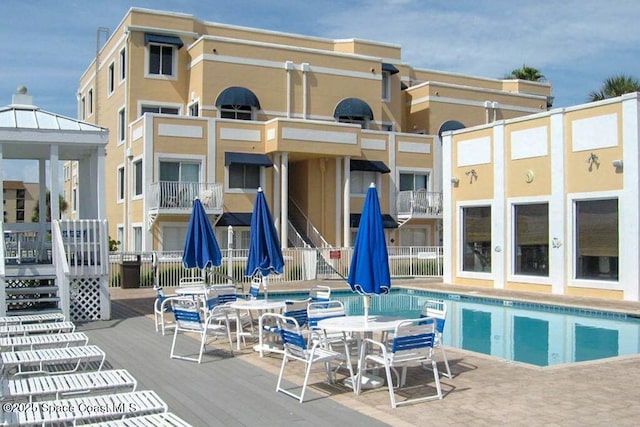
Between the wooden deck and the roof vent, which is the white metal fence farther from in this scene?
the wooden deck

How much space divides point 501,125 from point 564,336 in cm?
1000

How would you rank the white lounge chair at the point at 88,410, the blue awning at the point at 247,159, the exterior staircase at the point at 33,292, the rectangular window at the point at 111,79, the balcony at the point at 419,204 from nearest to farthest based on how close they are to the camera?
1. the white lounge chair at the point at 88,410
2. the exterior staircase at the point at 33,292
3. the blue awning at the point at 247,159
4. the balcony at the point at 419,204
5. the rectangular window at the point at 111,79

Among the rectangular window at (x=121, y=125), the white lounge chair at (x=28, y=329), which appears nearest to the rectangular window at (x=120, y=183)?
the rectangular window at (x=121, y=125)

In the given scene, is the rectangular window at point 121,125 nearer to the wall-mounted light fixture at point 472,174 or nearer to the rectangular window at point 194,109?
the rectangular window at point 194,109

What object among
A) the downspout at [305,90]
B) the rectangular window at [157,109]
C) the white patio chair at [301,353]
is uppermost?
the downspout at [305,90]

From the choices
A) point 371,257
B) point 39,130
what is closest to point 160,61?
point 39,130

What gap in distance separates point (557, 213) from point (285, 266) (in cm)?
1025

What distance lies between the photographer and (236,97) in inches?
1172

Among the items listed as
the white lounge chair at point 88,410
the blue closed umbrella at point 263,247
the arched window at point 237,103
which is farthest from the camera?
the arched window at point 237,103

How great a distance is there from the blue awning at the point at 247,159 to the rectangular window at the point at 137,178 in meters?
3.68

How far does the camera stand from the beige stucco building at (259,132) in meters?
27.5

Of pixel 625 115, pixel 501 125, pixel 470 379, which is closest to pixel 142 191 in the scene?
pixel 501 125

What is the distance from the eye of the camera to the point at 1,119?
14.6 meters

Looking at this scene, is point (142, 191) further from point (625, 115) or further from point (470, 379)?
point (470, 379)
